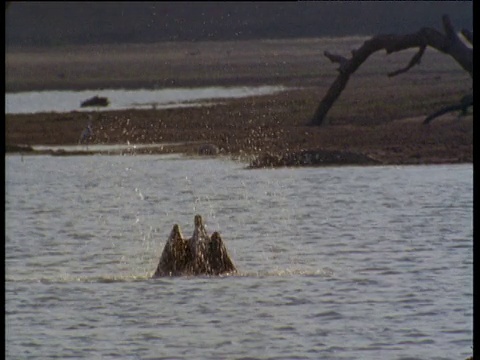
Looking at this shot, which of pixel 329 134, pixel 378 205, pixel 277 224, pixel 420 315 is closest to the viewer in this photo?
pixel 420 315

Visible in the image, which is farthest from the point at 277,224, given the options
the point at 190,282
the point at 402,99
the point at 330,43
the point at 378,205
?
the point at 330,43

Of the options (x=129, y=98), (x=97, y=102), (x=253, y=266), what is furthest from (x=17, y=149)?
(x=129, y=98)

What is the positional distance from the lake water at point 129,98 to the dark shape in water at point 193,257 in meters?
28.3

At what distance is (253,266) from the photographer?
13773 millimetres

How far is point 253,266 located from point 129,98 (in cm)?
3656

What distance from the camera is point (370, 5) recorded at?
66.8m

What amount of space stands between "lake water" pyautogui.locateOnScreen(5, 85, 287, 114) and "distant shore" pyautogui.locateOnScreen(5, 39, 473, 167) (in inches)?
55.9

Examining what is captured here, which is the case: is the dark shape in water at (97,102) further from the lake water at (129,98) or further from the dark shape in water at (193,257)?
the dark shape in water at (193,257)

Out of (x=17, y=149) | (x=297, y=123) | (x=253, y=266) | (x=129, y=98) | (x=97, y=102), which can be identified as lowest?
(x=253, y=266)

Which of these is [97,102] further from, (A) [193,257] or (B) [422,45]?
(A) [193,257]

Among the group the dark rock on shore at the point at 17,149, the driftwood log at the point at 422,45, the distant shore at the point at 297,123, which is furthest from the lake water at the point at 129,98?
the driftwood log at the point at 422,45

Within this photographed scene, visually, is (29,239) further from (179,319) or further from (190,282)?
(179,319)

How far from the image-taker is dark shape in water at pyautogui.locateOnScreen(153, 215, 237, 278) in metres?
12.6

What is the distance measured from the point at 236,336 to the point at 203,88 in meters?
45.5
